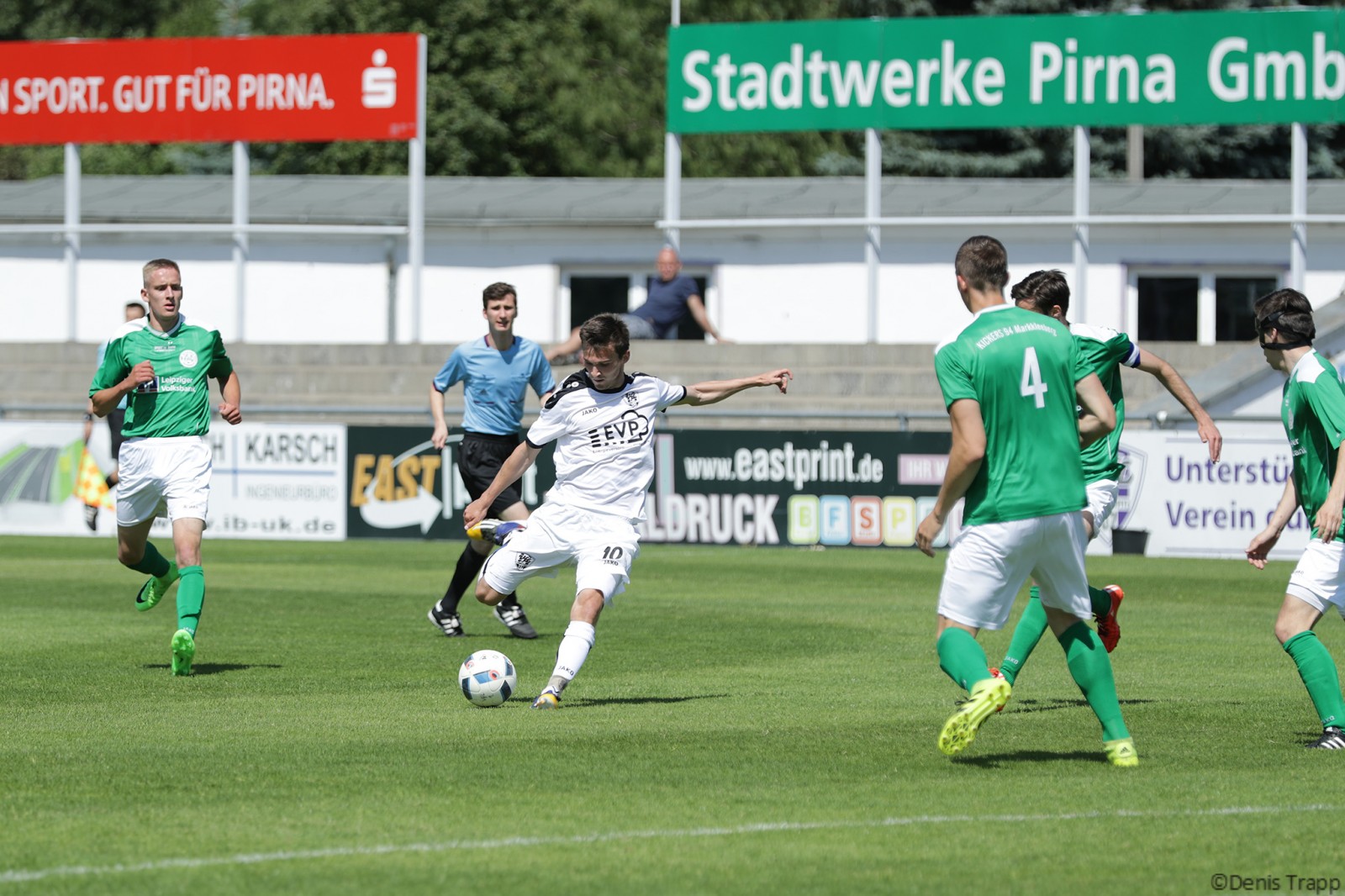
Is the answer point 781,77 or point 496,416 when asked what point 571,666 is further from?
point 781,77

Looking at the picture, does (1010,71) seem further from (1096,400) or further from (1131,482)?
(1096,400)

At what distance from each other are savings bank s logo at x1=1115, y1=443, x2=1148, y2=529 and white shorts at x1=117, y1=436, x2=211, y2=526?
11.9 metres

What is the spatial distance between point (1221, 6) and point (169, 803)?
39.1m

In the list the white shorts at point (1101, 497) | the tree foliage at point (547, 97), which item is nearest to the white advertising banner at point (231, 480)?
the white shorts at point (1101, 497)

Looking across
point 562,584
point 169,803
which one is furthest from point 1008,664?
point 562,584

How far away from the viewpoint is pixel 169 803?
6.86m

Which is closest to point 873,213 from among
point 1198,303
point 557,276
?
point 1198,303

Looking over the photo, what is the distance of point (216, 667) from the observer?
11195 mm

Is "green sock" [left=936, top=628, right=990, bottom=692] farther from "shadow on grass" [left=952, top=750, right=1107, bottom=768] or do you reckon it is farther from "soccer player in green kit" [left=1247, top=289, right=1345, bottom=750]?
"soccer player in green kit" [left=1247, top=289, right=1345, bottom=750]

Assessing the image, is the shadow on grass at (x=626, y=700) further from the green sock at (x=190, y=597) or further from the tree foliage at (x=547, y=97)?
the tree foliage at (x=547, y=97)

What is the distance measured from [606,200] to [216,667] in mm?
26214

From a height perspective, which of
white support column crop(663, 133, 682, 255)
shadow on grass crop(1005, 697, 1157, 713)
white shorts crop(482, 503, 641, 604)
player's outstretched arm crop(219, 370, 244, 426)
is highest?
white support column crop(663, 133, 682, 255)

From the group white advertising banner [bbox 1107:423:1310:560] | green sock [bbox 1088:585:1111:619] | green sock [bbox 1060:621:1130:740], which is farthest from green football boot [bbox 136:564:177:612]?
white advertising banner [bbox 1107:423:1310:560]

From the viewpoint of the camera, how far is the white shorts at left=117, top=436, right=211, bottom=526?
10961mm
